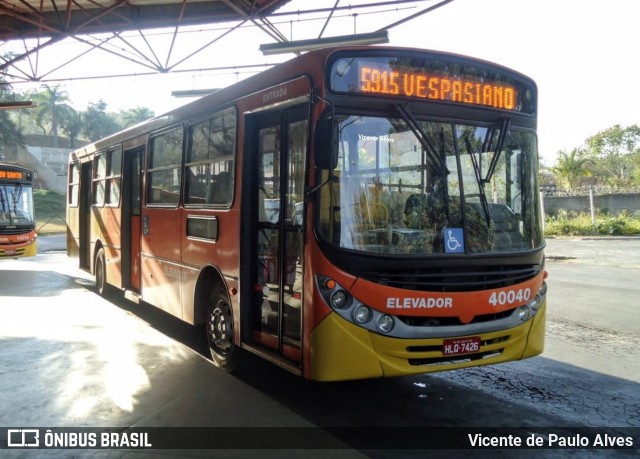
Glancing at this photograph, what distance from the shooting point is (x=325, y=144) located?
3814 millimetres

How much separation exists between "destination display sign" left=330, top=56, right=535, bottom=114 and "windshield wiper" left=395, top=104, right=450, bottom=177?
0.18 meters

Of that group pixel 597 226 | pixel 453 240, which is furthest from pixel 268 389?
pixel 597 226

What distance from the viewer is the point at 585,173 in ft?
141

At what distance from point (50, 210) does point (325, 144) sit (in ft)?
148

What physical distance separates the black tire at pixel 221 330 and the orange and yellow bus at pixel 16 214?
11404 mm

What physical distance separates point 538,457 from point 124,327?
5915mm

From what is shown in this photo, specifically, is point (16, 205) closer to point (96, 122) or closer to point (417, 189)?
point (417, 189)

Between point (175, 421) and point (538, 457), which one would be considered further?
point (175, 421)

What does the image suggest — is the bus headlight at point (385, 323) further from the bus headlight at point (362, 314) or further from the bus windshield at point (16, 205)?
the bus windshield at point (16, 205)

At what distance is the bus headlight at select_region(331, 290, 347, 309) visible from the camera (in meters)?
3.87

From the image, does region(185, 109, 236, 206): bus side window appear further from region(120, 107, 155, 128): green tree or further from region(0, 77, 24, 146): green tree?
region(120, 107, 155, 128): green tree

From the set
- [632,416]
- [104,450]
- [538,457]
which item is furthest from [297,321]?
[632,416]

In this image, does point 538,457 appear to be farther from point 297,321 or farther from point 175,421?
point 175,421

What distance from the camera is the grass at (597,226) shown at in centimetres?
2433
